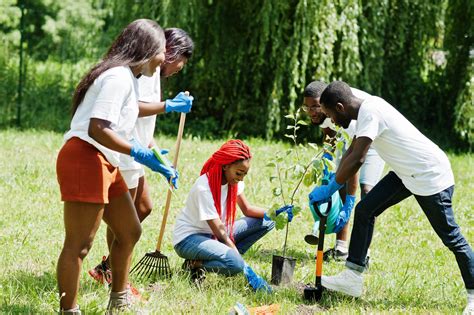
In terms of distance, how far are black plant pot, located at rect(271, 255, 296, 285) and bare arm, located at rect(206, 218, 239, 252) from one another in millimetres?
315

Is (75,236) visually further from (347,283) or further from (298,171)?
(347,283)

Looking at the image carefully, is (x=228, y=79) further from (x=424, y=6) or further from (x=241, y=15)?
(x=424, y=6)

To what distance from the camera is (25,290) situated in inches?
185

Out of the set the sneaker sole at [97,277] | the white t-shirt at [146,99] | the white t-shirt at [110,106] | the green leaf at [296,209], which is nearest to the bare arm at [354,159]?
the green leaf at [296,209]

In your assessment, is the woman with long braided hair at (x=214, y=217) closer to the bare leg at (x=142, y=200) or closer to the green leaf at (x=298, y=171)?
the bare leg at (x=142, y=200)

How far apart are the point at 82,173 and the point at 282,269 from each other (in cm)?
184

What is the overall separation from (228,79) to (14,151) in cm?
377

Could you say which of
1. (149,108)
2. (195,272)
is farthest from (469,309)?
(149,108)

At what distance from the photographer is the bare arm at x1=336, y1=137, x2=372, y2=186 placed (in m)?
4.54

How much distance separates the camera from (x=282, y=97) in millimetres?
11578

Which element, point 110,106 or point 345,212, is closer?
point 110,106

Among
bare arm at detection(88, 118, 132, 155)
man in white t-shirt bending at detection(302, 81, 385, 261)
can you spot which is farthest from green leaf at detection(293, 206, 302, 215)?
bare arm at detection(88, 118, 132, 155)

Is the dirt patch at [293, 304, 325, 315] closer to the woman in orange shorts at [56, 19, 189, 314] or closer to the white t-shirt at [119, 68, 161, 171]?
the woman in orange shorts at [56, 19, 189, 314]

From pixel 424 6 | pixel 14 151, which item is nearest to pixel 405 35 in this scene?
pixel 424 6
